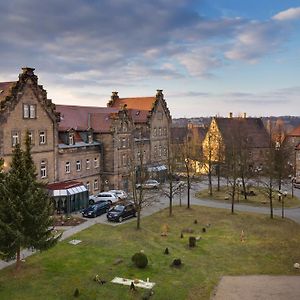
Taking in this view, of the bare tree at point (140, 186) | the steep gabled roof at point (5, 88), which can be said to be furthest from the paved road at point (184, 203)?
the steep gabled roof at point (5, 88)

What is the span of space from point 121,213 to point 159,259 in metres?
12.7

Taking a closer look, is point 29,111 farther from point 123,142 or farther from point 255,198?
point 255,198

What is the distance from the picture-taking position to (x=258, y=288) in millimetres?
24016

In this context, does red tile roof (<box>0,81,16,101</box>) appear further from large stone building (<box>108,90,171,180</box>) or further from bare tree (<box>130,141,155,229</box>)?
large stone building (<box>108,90,171,180</box>)

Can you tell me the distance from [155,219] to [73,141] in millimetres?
16647

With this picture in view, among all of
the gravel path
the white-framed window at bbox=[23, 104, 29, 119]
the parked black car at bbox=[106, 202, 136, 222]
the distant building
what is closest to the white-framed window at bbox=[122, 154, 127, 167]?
the parked black car at bbox=[106, 202, 136, 222]

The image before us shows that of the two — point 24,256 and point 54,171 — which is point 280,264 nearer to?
point 24,256

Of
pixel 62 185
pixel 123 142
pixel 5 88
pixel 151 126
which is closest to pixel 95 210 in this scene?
pixel 62 185

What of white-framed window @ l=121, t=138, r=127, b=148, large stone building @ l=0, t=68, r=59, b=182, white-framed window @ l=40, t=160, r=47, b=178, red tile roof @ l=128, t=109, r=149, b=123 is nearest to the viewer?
large stone building @ l=0, t=68, r=59, b=182

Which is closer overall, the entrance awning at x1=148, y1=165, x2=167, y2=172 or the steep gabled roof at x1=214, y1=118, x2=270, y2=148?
the entrance awning at x1=148, y1=165, x2=167, y2=172

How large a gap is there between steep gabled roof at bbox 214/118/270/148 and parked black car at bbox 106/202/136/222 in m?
43.3

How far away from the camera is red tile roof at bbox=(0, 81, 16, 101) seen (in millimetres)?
42628

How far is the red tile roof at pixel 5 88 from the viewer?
1678 inches

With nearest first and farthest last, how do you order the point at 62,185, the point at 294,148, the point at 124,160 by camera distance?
the point at 62,185 < the point at 124,160 < the point at 294,148
